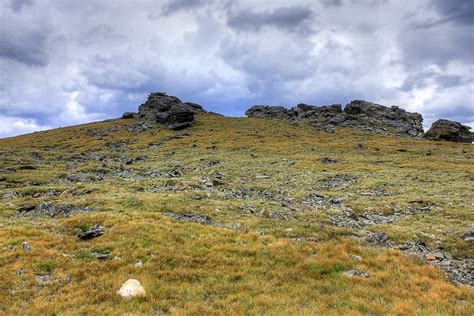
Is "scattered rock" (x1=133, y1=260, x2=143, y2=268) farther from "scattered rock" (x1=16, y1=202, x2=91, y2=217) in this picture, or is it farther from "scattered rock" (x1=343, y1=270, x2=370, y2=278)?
"scattered rock" (x1=16, y1=202, x2=91, y2=217)

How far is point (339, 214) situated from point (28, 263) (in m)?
21.6

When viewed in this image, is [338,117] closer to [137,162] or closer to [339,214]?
[137,162]

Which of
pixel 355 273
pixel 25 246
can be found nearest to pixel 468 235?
pixel 355 273

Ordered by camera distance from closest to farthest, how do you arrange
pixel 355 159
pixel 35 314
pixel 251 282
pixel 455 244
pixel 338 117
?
1. pixel 35 314
2. pixel 251 282
3. pixel 455 244
4. pixel 355 159
5. pixel 338 117

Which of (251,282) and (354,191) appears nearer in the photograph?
(251,282)

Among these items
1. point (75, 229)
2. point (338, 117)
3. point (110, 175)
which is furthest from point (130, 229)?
point (338, 117)

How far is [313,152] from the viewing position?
258ft

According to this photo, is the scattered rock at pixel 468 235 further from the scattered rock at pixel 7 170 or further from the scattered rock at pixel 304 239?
the scattered rock at pixel 7 170

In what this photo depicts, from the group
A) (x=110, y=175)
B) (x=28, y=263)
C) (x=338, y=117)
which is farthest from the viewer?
(x=338, y=117)

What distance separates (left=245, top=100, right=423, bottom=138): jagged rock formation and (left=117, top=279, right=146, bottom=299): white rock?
127 meters

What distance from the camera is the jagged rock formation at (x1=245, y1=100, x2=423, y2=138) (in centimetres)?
14325

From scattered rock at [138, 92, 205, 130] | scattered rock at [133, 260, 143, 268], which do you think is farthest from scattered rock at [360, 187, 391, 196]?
scattered rock at [138, 92, 205, 130]

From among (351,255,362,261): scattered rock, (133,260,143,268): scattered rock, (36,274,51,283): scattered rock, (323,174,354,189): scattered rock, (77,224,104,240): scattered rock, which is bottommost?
(351,255,362,261): scattered rock

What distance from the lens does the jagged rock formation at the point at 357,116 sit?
143m
